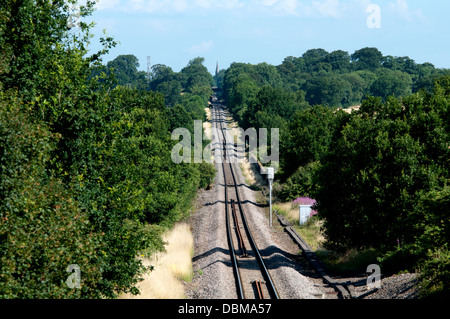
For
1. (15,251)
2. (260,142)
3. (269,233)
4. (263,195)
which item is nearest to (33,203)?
(15,251)

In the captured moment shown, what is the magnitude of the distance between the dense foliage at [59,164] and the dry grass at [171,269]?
3.00 metres

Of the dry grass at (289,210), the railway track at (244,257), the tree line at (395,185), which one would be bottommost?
the dry grass at (289,210)

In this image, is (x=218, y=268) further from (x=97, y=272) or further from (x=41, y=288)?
(x=41, y=288)

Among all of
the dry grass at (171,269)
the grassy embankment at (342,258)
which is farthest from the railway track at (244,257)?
the grassy embankment at (342,258)

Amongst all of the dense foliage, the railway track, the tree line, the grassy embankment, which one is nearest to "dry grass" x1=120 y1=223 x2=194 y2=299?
the railway track

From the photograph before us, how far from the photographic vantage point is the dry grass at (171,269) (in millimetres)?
16719

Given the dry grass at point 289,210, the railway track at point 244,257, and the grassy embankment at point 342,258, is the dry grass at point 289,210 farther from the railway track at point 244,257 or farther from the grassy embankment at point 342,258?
the grassy embankment at point 342,258

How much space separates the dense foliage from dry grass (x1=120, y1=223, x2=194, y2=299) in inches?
118

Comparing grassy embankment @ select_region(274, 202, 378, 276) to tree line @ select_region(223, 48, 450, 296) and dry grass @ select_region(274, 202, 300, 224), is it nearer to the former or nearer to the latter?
tree line @ select_region(223, 48, 450, 296)

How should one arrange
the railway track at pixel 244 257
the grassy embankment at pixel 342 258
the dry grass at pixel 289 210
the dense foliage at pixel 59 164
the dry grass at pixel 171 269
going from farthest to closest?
the dry grass at pixel 289 210 < the grassy embankment at pixel 342 258 < the railway track at pixel 244 257 < the dry grass at pixel 171 269 < the dense foliage at pixel 59 164

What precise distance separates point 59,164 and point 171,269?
10267 millimetres

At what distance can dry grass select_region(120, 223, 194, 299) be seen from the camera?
16.7m

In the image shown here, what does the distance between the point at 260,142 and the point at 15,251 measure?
64.3 m

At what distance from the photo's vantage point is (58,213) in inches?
404
